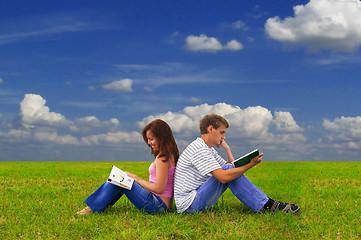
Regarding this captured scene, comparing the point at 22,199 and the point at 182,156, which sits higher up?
the point at 182,156

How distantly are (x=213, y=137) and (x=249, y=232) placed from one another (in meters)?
1.95

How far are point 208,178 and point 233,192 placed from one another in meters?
0.62

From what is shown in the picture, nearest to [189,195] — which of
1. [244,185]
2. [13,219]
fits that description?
[244,185]

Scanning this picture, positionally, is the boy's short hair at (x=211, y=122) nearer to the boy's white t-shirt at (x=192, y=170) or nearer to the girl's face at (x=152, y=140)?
the boy's white t-shirt at (x=192, y=170)

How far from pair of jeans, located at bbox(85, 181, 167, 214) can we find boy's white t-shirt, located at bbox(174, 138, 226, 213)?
499 mm

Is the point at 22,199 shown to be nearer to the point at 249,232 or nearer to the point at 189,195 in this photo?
the point at 189,195

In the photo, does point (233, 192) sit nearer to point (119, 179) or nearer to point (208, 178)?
point (208, 178)

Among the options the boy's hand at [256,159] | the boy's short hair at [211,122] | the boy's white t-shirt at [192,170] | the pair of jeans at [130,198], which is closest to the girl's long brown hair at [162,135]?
the boy's white t-shirt at [192,170]

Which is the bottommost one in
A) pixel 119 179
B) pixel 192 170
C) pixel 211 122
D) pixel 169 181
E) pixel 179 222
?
pixel 179 222

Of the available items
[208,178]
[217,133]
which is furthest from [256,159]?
[208,178]

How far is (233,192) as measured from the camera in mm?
7500

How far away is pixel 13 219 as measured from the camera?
8.47 meters

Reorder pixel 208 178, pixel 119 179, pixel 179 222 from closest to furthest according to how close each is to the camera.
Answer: pixel 179 222 → pixel 119 179 → pixel 208 178

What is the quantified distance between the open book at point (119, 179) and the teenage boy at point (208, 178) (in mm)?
998
